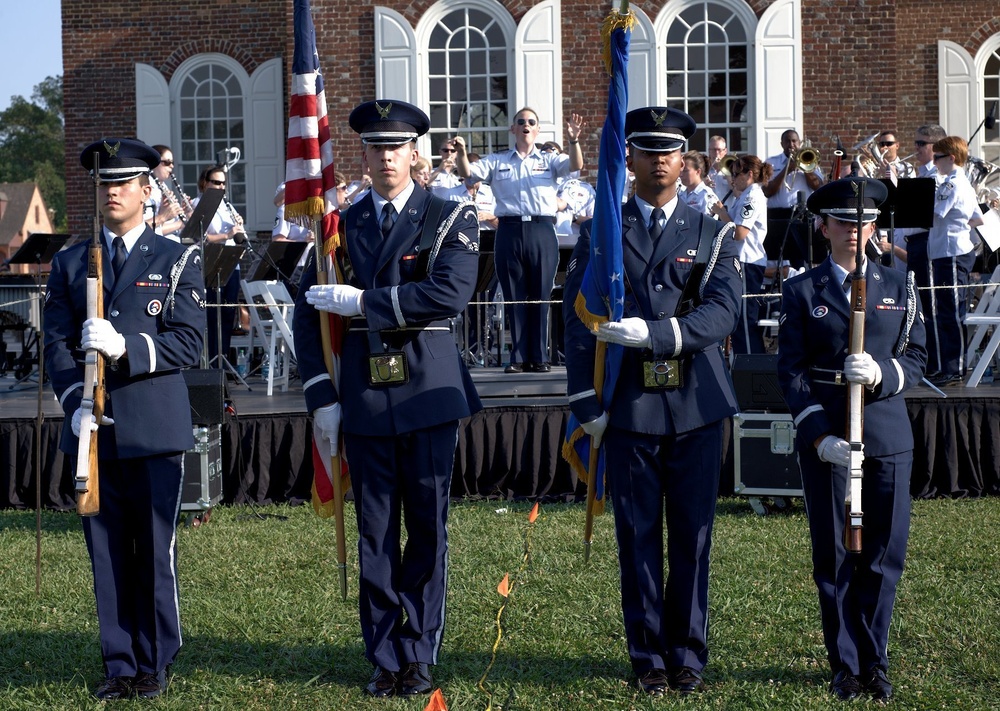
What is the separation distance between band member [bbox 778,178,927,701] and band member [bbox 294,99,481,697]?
1.32 meters

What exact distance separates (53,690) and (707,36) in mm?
14132

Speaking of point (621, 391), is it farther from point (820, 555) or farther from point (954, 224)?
point (954, 224)

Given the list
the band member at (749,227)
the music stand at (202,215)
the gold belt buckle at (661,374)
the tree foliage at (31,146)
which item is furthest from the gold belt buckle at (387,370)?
the tree foliage at (31,146)

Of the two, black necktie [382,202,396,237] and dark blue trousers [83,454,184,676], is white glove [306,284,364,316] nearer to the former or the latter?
black necktie [382,202,396,237]

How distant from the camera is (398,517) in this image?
516cm

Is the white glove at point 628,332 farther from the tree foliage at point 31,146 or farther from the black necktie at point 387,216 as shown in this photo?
the tree foliage at point 31,146

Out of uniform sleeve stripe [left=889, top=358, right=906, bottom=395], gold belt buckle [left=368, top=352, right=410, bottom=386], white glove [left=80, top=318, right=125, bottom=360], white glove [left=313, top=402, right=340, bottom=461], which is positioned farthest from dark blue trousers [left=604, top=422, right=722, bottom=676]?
white glove [left=80, top=318, right=125, bottom=360]

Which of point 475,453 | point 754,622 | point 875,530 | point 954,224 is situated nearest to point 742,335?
point 954,224

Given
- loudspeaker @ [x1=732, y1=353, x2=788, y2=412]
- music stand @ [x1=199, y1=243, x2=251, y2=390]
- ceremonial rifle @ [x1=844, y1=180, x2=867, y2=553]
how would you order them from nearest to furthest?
ceremonial rifle @ [x1=844, y1=180, x2=867, y2=553] < loudspeaker @ [x1=732, y1=353, x2=788, y2=412] < music stand @ [x1=199, y1=243, x2=251, y2=390]

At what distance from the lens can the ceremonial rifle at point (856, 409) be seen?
15.6 feet

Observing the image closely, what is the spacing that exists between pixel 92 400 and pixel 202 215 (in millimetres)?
5505

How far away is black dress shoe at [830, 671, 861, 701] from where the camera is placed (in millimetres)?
4961

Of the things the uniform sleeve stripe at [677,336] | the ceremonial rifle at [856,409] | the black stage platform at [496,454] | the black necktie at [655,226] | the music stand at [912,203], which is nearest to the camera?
the ceremonial rifle at [856,409]

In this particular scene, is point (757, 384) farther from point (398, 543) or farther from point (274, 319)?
point (274, 319)
